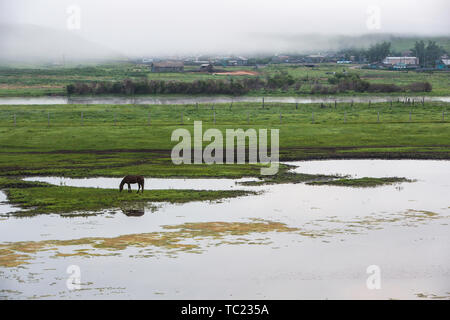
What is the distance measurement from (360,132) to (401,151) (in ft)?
36.1

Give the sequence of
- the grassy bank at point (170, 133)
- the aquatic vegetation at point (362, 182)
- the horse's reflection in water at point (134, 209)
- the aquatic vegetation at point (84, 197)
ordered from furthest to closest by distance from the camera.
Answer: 1. the grassy bank at point (170, 133)
2. the aquatic vegetation at point (362, 182)
3. the aquatic vegetation at point (84, 197)
4. the horse's reflection in water at point (134, 209)

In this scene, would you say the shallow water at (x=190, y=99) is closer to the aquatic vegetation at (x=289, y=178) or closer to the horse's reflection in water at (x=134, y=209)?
the aquatic vegetation at (x=289, y=178)

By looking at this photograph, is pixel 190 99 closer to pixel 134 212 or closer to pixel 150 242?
pixel 134 212

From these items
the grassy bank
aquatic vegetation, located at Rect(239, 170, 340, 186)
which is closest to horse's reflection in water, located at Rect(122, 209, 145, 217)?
aquatic vegetation, located at Rect(239, 170, 340, 186)

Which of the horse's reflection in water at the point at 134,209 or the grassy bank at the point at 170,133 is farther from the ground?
the grassy bank at the point at 170,133

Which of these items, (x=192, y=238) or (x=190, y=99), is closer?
(x=192, y=238)

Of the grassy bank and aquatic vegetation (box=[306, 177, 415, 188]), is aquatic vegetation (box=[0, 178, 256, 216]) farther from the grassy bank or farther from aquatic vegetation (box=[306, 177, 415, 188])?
the grassy bank

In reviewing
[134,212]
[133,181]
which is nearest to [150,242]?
[134,212]

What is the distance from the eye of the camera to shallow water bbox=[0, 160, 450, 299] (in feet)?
75.0

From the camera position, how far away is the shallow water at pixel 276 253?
2288 centimetres

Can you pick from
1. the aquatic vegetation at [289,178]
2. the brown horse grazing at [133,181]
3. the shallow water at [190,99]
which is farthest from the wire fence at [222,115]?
the brown horse grazing at [133,181]

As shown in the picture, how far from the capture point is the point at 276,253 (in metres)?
27.0

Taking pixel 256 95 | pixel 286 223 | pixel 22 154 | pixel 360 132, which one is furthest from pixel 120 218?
pixel 256 95
